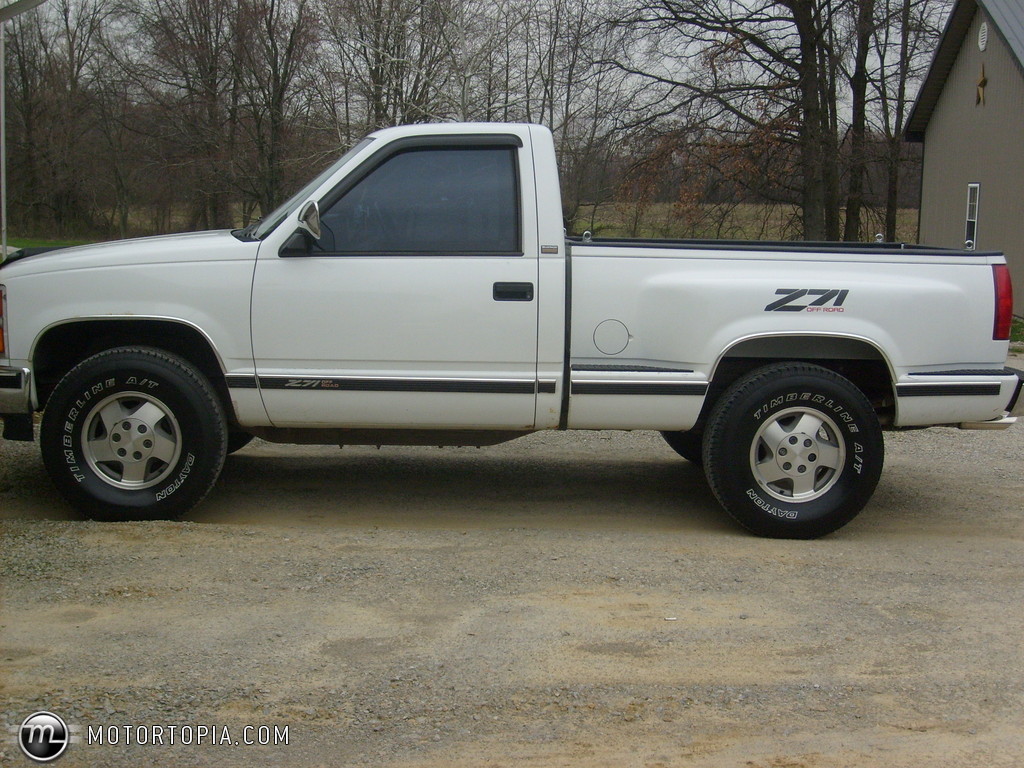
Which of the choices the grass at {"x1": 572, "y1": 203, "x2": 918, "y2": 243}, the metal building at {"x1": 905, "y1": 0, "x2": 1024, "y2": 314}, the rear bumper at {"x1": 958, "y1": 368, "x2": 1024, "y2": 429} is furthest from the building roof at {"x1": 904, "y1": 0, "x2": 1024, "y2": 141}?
the rear bumper at {"x1": 958, "y1": 368, "x2": 1024, "y2": 429}

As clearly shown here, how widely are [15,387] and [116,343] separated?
549mm

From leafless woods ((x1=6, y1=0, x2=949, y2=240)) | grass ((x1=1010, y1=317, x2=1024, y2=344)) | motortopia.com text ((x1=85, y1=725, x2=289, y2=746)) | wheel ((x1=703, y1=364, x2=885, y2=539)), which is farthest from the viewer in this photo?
leafless woods ((x1=6, y1=0, x2=949, y2=240))

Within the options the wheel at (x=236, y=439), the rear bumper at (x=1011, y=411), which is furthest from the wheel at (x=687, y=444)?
the wheel at (x=236, y=439)

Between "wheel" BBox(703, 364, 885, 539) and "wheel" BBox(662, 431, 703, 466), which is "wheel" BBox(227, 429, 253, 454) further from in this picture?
"wheel" BBox(703, 364, 885, 539)

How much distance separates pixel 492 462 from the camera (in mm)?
7477

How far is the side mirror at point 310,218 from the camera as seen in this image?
17.5 feet

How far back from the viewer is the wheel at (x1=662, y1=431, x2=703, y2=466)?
697 centimetres

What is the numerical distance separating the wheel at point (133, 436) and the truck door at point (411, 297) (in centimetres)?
41

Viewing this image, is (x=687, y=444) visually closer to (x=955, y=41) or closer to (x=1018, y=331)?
(x=1018, y=331)

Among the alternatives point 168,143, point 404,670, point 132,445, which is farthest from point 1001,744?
point 168,143

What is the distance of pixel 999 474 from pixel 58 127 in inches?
1615

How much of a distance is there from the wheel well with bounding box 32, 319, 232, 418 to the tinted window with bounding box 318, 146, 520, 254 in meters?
0.89

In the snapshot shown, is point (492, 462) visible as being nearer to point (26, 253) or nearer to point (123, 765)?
point (26, 253)

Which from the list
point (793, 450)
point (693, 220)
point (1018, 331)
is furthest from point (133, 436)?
point (693, 220)
